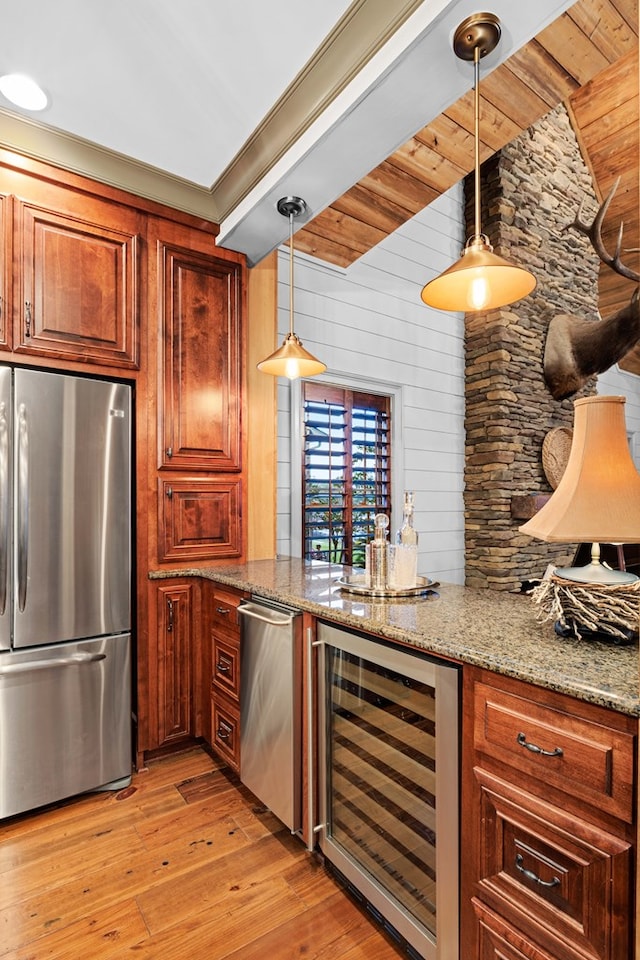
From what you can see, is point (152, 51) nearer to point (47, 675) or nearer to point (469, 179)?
point (47, 675)

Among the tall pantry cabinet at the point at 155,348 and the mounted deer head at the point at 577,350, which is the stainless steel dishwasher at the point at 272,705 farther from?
the mounted deer head at the point at 577,350

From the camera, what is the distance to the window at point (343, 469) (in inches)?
135

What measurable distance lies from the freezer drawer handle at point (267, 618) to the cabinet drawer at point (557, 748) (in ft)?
2.57

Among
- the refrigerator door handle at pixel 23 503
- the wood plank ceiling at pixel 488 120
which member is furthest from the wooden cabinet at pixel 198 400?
the wood plank ceiling at pixel 488 120

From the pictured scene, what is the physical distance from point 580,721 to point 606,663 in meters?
0.16

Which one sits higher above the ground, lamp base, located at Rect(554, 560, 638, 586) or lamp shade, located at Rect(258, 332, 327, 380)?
lamp shade, located at Rect(258, 332, 327, 380)

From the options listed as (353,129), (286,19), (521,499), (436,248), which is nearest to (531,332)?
(436,248)

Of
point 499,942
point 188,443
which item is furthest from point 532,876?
point 188,443

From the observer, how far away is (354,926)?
156 cm

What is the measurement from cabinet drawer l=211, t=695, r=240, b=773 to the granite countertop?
1.95 feet

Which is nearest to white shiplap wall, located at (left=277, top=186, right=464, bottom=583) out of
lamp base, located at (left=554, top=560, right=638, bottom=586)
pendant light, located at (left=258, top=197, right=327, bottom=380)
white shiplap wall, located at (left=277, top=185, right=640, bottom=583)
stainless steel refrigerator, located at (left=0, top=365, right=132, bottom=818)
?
white shiplap wall, located at (left=277, top=185, right=640, bottom=583)

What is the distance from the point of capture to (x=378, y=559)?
1951 mm

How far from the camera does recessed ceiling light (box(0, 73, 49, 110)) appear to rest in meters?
1.95

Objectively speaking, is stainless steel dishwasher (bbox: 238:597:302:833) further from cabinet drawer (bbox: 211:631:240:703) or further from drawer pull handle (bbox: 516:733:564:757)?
drawer pull handle (bbox: 516:733:564:757)
